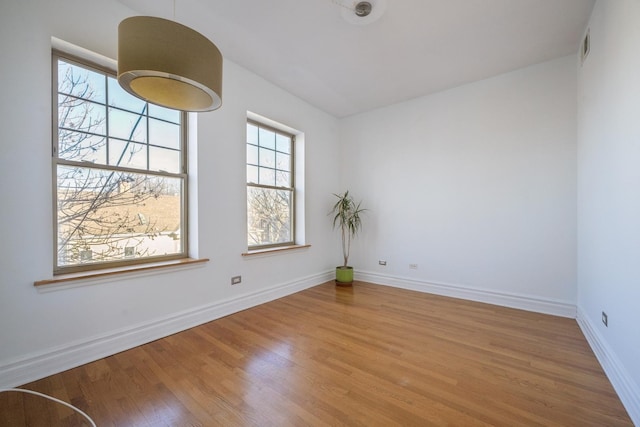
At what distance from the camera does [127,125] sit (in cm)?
250

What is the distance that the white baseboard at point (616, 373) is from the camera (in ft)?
5.01

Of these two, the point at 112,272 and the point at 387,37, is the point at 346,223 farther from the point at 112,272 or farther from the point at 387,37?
the point at 112,272

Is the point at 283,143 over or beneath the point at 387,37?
beneath

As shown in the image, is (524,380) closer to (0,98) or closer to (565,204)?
(565,204)

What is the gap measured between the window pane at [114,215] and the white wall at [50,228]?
190 millimetres

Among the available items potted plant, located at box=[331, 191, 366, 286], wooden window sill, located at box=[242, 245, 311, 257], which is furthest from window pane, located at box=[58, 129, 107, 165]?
potted plant, located at box=[331, 191, 366, 286]

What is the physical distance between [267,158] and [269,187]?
0.44 meters

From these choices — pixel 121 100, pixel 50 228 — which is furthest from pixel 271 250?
pixel 121 100

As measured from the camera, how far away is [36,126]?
1.94 metres

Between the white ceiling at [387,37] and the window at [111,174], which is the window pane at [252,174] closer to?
the window at [111,174]

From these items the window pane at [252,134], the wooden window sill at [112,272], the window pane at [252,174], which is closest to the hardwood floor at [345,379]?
the wooden window sill at [112,272]

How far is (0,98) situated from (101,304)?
5.41 ft

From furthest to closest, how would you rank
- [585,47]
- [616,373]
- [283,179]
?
1. [283,179]
2. [585,47]
3. [616,373]

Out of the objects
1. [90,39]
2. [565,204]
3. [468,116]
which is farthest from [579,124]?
[90,39]
